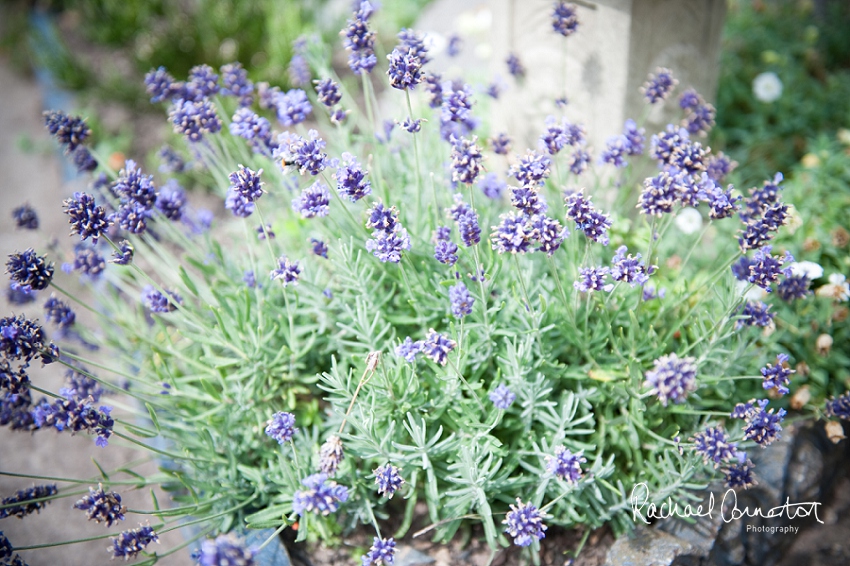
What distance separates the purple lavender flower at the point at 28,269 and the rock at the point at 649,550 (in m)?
2.19

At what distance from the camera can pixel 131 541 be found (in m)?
2.07

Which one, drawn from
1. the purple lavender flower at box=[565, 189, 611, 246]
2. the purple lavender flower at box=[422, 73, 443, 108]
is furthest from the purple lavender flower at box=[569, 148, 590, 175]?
the purple lavender flower at box=[565, 189, 611, 246]

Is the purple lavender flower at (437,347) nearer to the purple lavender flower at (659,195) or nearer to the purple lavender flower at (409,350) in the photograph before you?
the purple lavender flower at (409,350)

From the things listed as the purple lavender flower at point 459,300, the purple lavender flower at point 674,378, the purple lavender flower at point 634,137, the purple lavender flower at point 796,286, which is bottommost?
the purple lavender flower at point 674,378

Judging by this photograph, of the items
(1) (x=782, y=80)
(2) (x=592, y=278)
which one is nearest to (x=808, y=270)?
(2) (x=592, y=278)

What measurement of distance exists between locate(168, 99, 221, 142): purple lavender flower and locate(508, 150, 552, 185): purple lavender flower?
48.2 inches

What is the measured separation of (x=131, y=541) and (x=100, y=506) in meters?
0.15

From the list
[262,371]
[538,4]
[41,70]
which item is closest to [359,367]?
[262,371]

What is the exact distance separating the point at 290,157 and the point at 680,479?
1.73m

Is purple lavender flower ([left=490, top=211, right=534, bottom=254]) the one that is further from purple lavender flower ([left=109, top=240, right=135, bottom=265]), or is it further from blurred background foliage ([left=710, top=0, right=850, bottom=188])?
blurred background foliage ([left=710, top=0, right=850, bottom=188])

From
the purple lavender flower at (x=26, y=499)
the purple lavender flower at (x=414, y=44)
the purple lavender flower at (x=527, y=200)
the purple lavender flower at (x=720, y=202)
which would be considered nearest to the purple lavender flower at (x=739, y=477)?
the purple lavender flower at (x=720, y=202)

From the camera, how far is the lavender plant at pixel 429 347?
2.09m

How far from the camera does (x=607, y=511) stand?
8.02 feet

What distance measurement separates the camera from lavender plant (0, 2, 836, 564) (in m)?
2.09
